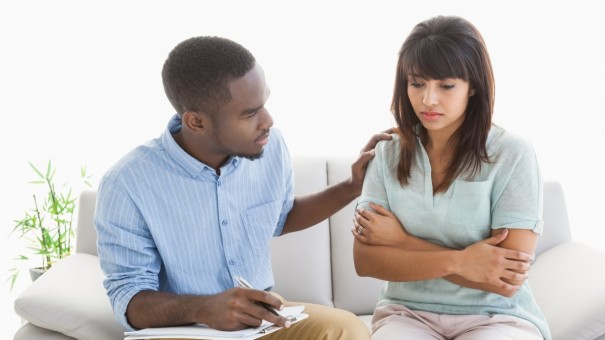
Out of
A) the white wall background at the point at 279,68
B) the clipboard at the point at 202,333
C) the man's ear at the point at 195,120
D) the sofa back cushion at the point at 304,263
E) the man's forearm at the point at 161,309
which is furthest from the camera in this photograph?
the white wall background at the point at 279,68

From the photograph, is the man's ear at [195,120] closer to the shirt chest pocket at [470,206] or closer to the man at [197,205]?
the man at [197,205]

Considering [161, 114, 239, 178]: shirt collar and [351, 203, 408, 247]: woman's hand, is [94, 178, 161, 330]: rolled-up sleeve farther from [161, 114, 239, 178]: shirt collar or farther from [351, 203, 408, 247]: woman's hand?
[351, 203, 408, 247]: woman's hand

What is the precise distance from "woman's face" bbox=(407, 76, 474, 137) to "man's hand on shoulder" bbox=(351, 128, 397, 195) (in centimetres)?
17

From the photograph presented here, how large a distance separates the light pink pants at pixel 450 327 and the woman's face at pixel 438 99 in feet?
1.47

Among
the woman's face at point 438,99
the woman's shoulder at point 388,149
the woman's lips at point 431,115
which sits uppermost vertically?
the woman's face at point 438,99

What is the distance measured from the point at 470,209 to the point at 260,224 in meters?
0.53

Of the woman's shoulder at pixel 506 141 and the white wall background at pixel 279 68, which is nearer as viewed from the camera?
the woman's shoulder at pixel 506 141

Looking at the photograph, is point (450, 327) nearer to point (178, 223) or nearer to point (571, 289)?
point (571, 289)

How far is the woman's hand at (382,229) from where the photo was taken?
1.85 meters

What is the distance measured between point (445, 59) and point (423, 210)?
14.2 inches

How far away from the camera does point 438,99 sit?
178 centimetres

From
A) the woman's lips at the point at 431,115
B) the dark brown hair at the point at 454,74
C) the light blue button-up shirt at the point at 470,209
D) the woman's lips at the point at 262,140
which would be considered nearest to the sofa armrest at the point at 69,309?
the woman's lips at the point at 262,140

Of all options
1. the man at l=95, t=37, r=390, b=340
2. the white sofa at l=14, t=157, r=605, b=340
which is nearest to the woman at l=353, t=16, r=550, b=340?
the man at l=95, t=37, r=390, b=340

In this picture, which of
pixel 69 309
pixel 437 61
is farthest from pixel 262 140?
pixel 69 309
